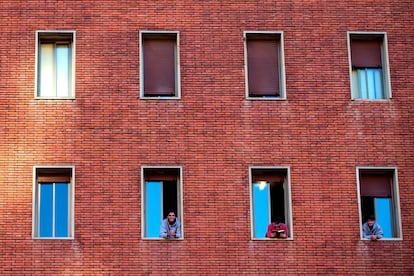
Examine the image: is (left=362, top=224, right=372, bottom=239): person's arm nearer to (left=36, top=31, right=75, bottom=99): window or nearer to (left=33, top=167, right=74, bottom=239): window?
(left=33, top=167, right=74, bottom=239): window

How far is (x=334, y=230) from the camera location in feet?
97.3

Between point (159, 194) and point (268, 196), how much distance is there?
292cm

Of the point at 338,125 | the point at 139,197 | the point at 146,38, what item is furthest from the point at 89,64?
the point at 338,125

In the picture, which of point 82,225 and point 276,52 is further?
point 276,52

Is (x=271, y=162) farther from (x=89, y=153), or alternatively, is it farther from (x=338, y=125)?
(x=89, y=153)

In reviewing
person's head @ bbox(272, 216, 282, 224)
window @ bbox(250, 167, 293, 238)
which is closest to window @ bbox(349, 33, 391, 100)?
window @ bbox(250, 167, 293, 238)

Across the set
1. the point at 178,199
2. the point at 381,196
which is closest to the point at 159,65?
the point at 178,199

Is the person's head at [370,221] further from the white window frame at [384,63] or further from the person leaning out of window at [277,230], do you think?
the white window frame at [384,63]

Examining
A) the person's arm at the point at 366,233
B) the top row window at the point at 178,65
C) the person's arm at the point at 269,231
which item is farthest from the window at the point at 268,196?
the top row window at the point at 178,65

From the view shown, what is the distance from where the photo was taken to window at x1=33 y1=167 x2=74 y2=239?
29.5 meters

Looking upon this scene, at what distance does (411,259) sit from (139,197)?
23.9ft

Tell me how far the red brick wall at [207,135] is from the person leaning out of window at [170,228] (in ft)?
0.75

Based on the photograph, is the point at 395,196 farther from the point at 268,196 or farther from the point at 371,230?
the point at 268,196

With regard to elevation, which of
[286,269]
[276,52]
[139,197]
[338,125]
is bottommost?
[286,269]
